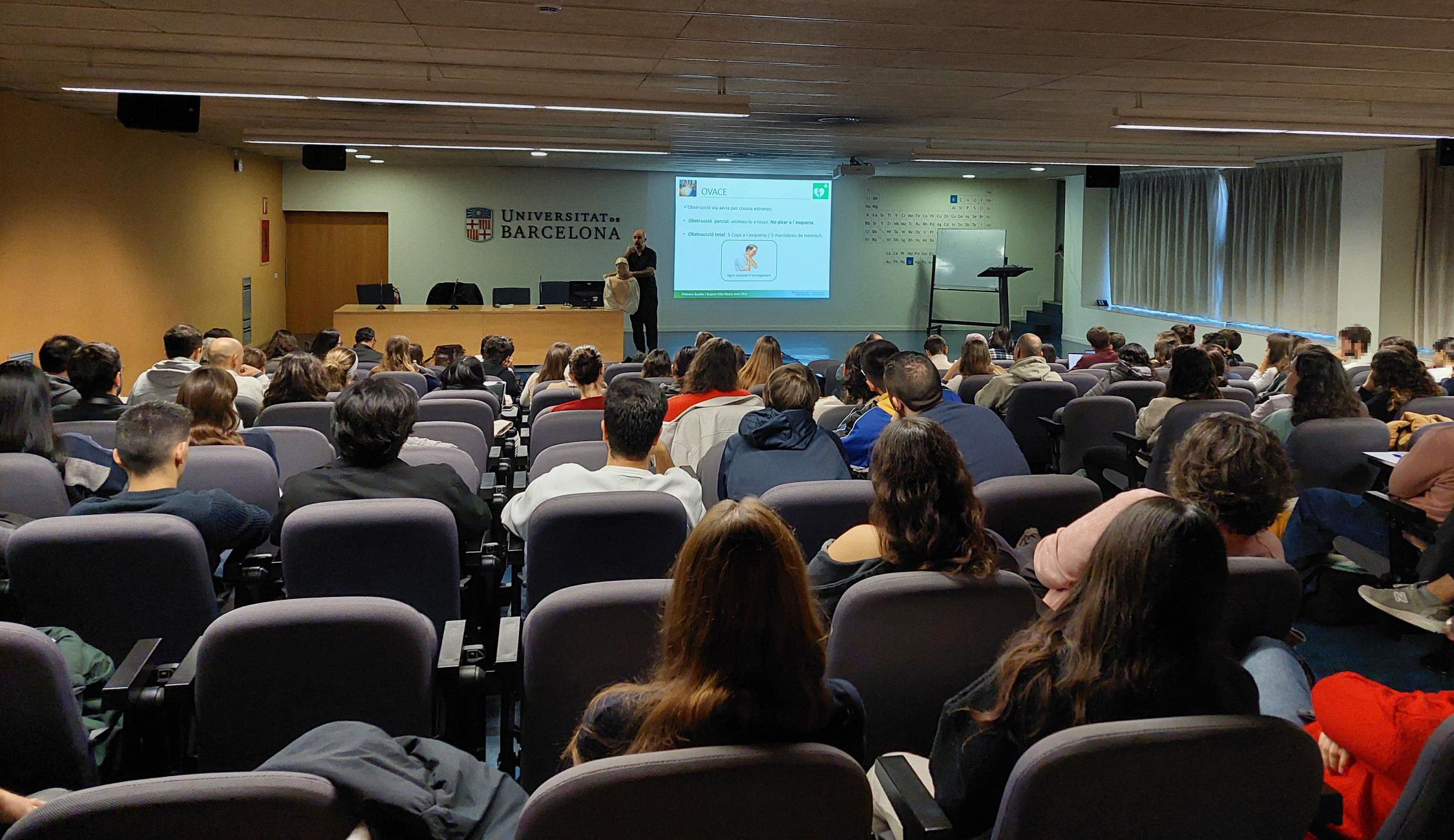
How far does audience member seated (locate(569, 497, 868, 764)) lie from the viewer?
5.01ft

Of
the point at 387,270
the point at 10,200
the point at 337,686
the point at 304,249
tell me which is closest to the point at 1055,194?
the point at 387,270

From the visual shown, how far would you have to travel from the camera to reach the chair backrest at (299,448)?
4445 mm

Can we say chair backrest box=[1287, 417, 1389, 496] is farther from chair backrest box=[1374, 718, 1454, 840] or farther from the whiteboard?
the whiteboard

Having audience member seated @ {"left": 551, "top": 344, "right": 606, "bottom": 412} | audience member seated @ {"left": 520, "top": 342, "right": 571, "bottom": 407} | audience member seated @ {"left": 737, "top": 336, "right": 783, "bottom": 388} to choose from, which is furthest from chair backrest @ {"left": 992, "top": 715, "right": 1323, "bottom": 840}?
audience member seated @ {"left": 520, "top": 342, "right": 571, "bottom": 407}

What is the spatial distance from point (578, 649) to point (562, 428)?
282 cm

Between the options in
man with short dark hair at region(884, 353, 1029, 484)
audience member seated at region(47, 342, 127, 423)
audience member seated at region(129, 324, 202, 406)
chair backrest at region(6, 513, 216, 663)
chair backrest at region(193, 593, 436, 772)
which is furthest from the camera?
audience member seated at region(129, 324, 202, 406)

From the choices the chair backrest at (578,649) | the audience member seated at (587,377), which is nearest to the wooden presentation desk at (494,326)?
the audience member seated at (587,377)

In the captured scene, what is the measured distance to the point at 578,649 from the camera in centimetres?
220

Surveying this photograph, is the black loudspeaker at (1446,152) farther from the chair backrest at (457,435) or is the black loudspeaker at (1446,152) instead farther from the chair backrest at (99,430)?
the chair backrest at (99,430)

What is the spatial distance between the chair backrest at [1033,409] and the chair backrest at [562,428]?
2.74 metres

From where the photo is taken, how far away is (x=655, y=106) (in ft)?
23.2

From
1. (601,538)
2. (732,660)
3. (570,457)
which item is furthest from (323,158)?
(732,660)

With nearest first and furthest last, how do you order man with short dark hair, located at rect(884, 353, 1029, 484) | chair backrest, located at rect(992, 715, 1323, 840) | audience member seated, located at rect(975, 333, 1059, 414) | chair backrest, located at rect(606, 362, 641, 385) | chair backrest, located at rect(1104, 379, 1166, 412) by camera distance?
chair backrest, located at rect(992, 715, 1323, 840), man with short dark hair, located at rect(884, 353, 1029, 484), chair backrest, located at rect(1104, 379, 1166, 412), audience member seated, located at rect(975, 333, 1059, 414), chair backrest, located at rect(606, 362, 641, 385)

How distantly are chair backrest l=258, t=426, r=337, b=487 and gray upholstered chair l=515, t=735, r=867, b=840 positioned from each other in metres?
3.38
